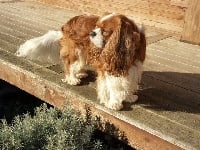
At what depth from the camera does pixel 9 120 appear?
16.1 ft

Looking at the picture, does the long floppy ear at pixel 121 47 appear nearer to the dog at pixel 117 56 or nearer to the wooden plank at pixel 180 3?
the dog at pixel 117 56

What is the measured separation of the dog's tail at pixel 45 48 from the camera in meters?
3.73

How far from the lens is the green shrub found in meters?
3.05

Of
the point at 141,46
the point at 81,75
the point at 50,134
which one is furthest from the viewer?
the point at 81,75

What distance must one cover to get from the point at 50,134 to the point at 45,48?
3.22 ft

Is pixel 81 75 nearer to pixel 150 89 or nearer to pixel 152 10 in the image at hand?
pixel 150 89

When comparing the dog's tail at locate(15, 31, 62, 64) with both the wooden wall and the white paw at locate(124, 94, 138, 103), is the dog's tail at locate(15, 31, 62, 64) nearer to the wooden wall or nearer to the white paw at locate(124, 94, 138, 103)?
the white paw at locate(124, 94, 138, 103)

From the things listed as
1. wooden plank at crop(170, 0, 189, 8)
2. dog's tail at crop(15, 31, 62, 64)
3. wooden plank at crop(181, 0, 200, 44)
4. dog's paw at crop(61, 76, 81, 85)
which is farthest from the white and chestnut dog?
wooden plank at crop(170, 0, 189, 8)

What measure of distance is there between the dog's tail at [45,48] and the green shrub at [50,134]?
2.47ft

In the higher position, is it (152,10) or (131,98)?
(152,10)

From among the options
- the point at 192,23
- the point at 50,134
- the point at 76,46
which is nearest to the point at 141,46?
the point at 76,46

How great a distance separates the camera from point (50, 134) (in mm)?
3230

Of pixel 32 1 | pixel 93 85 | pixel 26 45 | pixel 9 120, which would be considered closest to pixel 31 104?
pixel 9 120

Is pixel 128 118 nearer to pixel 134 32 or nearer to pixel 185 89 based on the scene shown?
pixel 134 32
